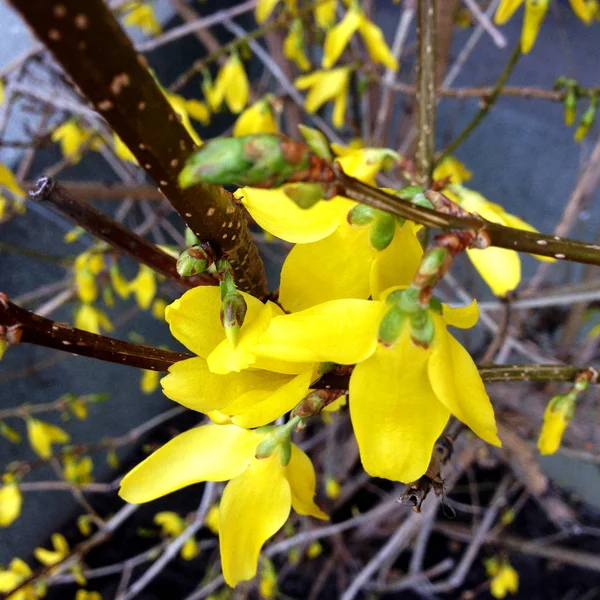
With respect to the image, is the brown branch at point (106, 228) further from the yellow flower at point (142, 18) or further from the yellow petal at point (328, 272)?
the yellow flower at point (142, 18)

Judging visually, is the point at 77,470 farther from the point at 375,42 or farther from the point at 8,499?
the point at 375,42

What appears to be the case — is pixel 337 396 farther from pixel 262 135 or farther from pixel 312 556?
pixel 312 556

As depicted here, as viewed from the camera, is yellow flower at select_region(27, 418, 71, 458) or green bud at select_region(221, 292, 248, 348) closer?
green bud at select_region(221, 292, 248, 348)

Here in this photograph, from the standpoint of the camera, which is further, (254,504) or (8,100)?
(8,100)

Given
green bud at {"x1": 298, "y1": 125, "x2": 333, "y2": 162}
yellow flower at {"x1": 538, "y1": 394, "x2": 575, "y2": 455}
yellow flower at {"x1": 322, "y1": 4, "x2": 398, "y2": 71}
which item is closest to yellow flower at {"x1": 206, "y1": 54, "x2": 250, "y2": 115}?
yellow flower at {"x1": 322, "y1": 4, "x2": 398, "y2": 71}

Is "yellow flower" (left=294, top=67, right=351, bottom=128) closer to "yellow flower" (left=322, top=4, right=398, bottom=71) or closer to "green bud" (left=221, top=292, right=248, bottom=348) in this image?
"yellow flower" (left=322, top=4, right=398, bottom=71)

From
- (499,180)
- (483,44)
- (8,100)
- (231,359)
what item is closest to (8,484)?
(8,100)
